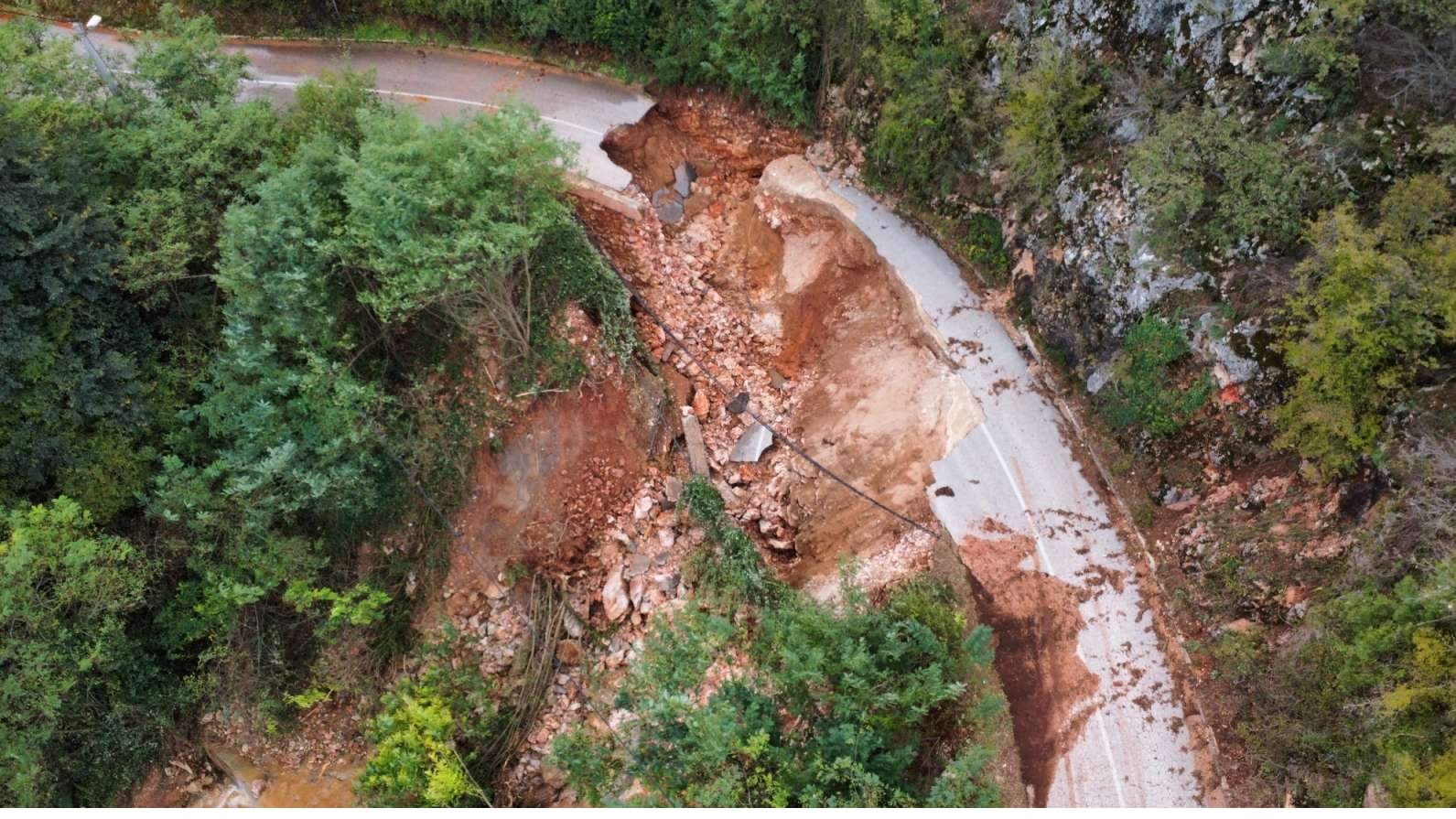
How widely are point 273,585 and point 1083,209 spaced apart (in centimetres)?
2080

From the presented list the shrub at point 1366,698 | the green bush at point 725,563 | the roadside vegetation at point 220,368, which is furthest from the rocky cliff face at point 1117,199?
the roadside vegetation at point 220,368

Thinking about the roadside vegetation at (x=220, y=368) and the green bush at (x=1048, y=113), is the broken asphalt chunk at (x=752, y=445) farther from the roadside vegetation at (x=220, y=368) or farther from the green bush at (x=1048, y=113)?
the green bush at (x=1048, y=113)

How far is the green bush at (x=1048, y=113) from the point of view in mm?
18938

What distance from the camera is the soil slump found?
16.2m

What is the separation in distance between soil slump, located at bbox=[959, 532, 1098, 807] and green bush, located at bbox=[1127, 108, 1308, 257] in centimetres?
Result: 756

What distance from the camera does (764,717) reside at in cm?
1405

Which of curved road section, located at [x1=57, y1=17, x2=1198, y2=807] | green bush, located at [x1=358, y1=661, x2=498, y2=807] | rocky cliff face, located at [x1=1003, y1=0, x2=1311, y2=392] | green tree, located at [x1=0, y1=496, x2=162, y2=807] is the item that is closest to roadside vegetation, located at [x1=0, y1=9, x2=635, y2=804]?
green tree, located at [x1=0, y1=496, x2=162, y2=807]

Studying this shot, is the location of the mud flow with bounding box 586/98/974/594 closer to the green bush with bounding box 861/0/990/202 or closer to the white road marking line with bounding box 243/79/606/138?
Answer: the white road marking line with bounding box 243/79/606/138

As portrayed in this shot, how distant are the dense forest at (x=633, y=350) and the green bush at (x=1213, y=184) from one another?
0.26 feet

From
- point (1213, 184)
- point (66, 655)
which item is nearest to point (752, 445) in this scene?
point (1213, 184)

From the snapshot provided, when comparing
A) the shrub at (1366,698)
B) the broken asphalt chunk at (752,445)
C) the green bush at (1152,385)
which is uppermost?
the green bush at (1152,385)

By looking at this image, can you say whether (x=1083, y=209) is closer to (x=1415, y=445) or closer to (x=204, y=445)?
(x=1415, y=445)

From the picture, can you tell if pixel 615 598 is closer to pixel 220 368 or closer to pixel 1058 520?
pixel 220 368

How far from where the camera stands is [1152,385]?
17.8 m
